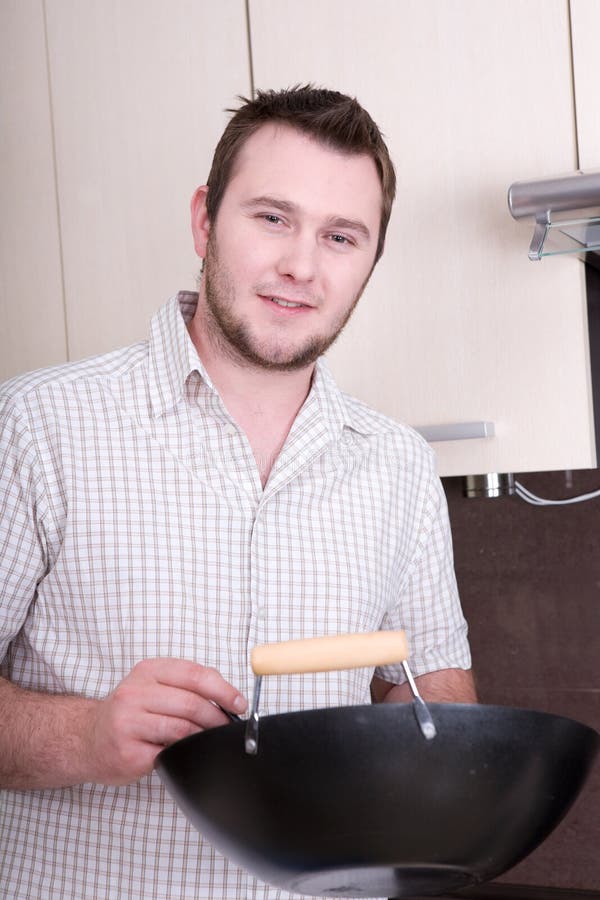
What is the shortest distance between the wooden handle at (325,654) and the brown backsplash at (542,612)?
102 centimetres

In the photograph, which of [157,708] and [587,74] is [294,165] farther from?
[157,708]

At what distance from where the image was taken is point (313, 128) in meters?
1.11

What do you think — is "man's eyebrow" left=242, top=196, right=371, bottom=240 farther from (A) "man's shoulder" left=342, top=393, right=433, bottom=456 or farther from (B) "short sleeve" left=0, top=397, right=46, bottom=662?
(B) "short sleeve" left=0, top=397, right=46, bottom=662

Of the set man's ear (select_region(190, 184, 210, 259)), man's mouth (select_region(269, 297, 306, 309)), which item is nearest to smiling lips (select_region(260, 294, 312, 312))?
man's mouth (select_region(269, 297, 306, 309))

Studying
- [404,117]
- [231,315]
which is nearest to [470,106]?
[404,117]

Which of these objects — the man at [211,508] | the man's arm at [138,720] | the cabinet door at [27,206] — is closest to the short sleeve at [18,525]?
the man at [211,508]

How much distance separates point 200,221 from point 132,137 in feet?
1.49

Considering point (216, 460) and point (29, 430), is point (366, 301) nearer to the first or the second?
point (216, 460)

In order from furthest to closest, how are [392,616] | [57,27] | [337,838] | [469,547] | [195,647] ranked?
[469,547]
[57,27]
[392,616]
[195,647]
[337,838]

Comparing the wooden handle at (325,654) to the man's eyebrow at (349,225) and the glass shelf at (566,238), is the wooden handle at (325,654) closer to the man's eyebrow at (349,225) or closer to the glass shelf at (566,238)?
the man's eyebrow at (349,225)

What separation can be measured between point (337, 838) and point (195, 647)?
36 cm

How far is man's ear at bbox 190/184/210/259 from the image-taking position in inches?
46.5

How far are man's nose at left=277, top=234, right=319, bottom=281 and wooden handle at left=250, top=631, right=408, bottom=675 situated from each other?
0.45m

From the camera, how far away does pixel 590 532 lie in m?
1.68
